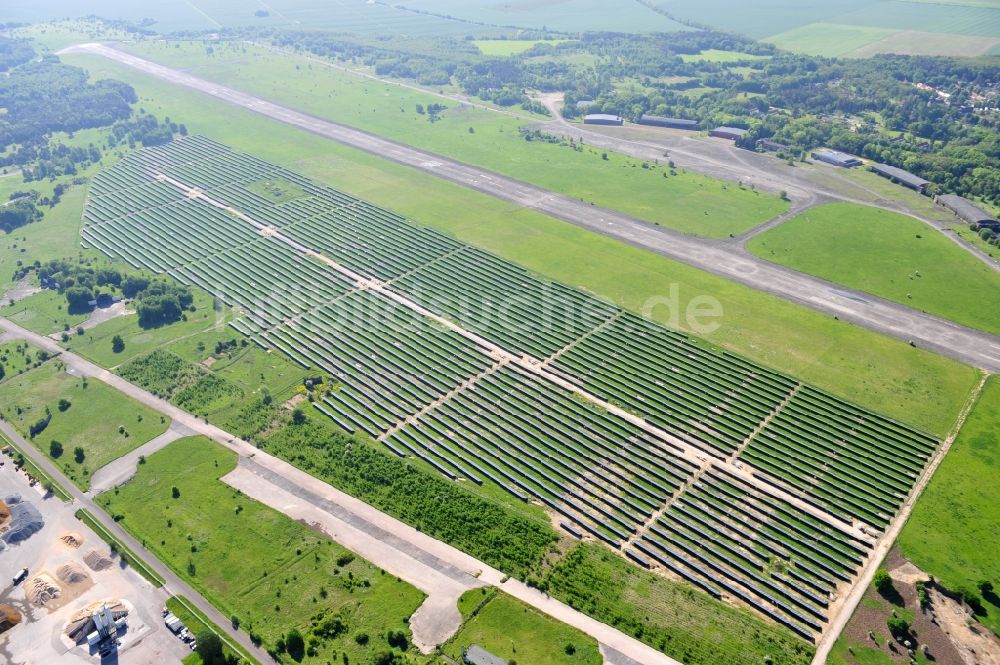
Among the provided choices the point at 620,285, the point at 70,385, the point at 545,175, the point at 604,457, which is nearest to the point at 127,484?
the point at 70,385

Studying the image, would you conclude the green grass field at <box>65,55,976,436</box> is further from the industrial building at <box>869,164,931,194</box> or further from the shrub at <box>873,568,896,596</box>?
the industrial building at <box>869,164,931,194</box>

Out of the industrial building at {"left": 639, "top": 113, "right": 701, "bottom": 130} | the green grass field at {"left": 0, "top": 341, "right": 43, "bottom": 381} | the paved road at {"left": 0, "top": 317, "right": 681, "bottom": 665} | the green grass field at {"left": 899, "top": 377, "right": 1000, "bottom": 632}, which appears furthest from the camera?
the industrial building at {"left": 639, "top": 113, "right": 701, "bottom": 130}

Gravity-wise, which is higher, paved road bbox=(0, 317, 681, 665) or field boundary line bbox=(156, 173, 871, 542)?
field boundary line bbox=(156, 173, 871, 542)

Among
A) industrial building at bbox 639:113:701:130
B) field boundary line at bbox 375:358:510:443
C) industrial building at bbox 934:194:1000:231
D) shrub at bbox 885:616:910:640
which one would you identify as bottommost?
field boundary line at bbox 375:358:510:443

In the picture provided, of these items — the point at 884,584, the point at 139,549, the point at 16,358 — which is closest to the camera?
the point at 884,584

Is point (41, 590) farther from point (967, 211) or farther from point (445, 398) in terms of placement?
point (967, 211)

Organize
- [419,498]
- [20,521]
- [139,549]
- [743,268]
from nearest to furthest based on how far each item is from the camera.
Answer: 1. [139,549]
2. [20,521]
3. [419,498]
4. [743,268]

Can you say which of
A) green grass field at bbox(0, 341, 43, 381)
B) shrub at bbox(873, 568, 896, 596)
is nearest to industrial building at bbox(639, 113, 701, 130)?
shrub at bbox(873, 568, 896, 596)

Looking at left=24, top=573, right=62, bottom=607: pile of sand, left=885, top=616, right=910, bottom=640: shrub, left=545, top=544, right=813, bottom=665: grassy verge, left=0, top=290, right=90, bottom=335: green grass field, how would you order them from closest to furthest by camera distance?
left=545, top=544, right=813, bottom=665: grassy verge → left=885, top=616, right=910, bottom=640: shrub → left=24, top=573, right=62, bottom=607: pile of sand → left=0, top=290, right=90, bottom=335: green grass field

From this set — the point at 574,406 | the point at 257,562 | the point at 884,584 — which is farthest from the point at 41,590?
the point at 884,584
